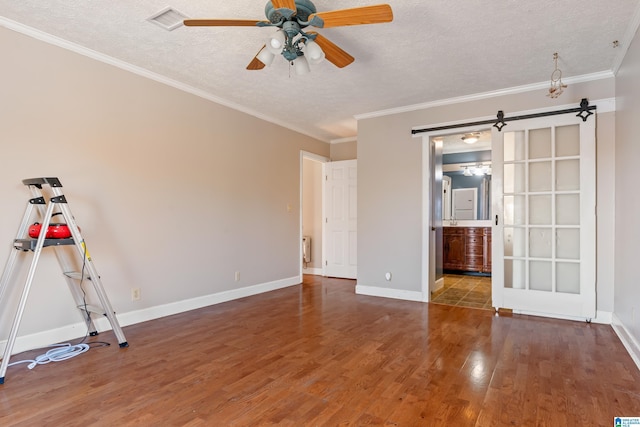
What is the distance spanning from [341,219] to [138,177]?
11.9ft

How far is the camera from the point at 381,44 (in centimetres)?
302

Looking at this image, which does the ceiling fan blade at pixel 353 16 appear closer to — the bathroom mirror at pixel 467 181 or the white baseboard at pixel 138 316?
the white baseboard at pixel 138 316

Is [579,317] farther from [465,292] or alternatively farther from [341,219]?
[341,219]

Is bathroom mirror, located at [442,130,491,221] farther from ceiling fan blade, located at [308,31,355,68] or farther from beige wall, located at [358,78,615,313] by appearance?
ceiling fan blade, located at [308,31,355,68]

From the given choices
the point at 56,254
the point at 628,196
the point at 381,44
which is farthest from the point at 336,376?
the point at 628,196

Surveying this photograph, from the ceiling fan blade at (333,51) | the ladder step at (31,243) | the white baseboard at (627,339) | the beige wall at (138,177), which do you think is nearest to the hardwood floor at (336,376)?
the white baseboard at (627,339)

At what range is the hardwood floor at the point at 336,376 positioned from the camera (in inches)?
75.0

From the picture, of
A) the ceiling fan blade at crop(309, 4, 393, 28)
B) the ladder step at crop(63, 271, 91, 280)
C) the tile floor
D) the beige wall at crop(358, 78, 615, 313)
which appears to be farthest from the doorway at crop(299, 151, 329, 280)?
the ceiling fan blade at crop(309, 4, 393, 28)

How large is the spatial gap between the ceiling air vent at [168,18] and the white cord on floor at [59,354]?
269 centimetres

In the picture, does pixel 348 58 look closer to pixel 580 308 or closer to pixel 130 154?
pixel 130 154

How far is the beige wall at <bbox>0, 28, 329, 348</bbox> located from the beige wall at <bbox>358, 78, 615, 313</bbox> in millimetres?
1377

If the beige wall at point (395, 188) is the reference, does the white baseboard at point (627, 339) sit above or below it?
below

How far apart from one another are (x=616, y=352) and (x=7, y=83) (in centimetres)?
531

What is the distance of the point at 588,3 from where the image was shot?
2424 mm
